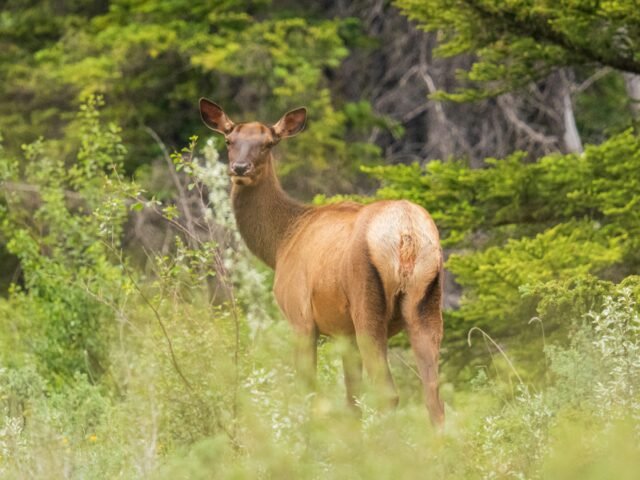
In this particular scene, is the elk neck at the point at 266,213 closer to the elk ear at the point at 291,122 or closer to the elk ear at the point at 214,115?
the elk ear at the point at 291,122

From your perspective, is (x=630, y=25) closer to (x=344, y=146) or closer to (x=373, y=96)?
(x=344, y=146)

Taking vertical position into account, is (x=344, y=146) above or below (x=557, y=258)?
below

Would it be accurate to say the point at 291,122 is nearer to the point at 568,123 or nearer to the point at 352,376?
the point at 352,376

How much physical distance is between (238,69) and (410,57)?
3.00 metres

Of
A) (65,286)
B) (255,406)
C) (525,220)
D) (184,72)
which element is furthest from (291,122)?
(184,72)

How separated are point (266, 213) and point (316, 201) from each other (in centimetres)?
199

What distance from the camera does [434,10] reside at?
11516mm

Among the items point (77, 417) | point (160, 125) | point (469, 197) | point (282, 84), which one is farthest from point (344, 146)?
point (77, 417)

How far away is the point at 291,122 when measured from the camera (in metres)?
10.3

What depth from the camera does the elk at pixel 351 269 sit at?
7852mm

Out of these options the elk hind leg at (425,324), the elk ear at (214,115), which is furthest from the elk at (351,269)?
the elk ear at (214,115)

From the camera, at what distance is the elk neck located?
9.98 m

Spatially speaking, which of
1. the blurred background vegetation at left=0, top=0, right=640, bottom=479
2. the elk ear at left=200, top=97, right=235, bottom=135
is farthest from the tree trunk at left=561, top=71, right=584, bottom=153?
the elk ear at left=200, top=97, right=235, bottom=135

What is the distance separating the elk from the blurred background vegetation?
0.29m
